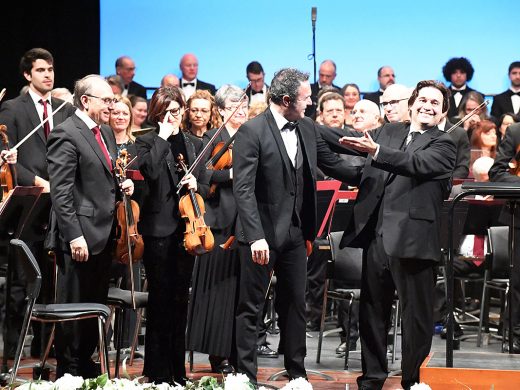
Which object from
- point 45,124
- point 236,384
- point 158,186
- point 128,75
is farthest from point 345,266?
point 128,75

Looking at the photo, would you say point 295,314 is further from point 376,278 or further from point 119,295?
point 119,295

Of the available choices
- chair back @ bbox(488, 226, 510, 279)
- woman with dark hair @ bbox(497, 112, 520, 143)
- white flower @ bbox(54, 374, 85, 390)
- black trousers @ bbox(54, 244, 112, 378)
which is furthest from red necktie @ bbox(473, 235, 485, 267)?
white flower @ bbox(54, 374, 85, 390)

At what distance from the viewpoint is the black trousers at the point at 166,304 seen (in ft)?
15.8

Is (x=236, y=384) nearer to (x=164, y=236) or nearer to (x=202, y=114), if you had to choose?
(x=164, y=236)

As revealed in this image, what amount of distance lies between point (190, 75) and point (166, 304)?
14.0ft

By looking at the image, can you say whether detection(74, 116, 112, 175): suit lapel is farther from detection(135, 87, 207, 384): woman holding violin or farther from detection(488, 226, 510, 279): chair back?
detection(488, 226, 510, 279): chair back

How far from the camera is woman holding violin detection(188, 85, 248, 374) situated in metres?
5.31

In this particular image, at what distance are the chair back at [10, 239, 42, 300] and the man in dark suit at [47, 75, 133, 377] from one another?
44 centimetres

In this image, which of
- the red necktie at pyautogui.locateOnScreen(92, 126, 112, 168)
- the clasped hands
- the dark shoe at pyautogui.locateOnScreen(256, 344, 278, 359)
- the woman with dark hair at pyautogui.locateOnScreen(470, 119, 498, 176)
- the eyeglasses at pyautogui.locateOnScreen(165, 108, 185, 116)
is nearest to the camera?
the clasped hands

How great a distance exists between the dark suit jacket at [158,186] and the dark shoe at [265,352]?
1.51m

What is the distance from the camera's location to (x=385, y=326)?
15.4 feet

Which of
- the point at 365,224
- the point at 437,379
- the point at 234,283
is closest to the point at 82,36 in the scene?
the point at 234,283

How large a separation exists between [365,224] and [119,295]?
1291 mm

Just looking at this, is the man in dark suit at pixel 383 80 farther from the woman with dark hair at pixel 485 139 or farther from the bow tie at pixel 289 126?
the bow tie at pixel 289 126
